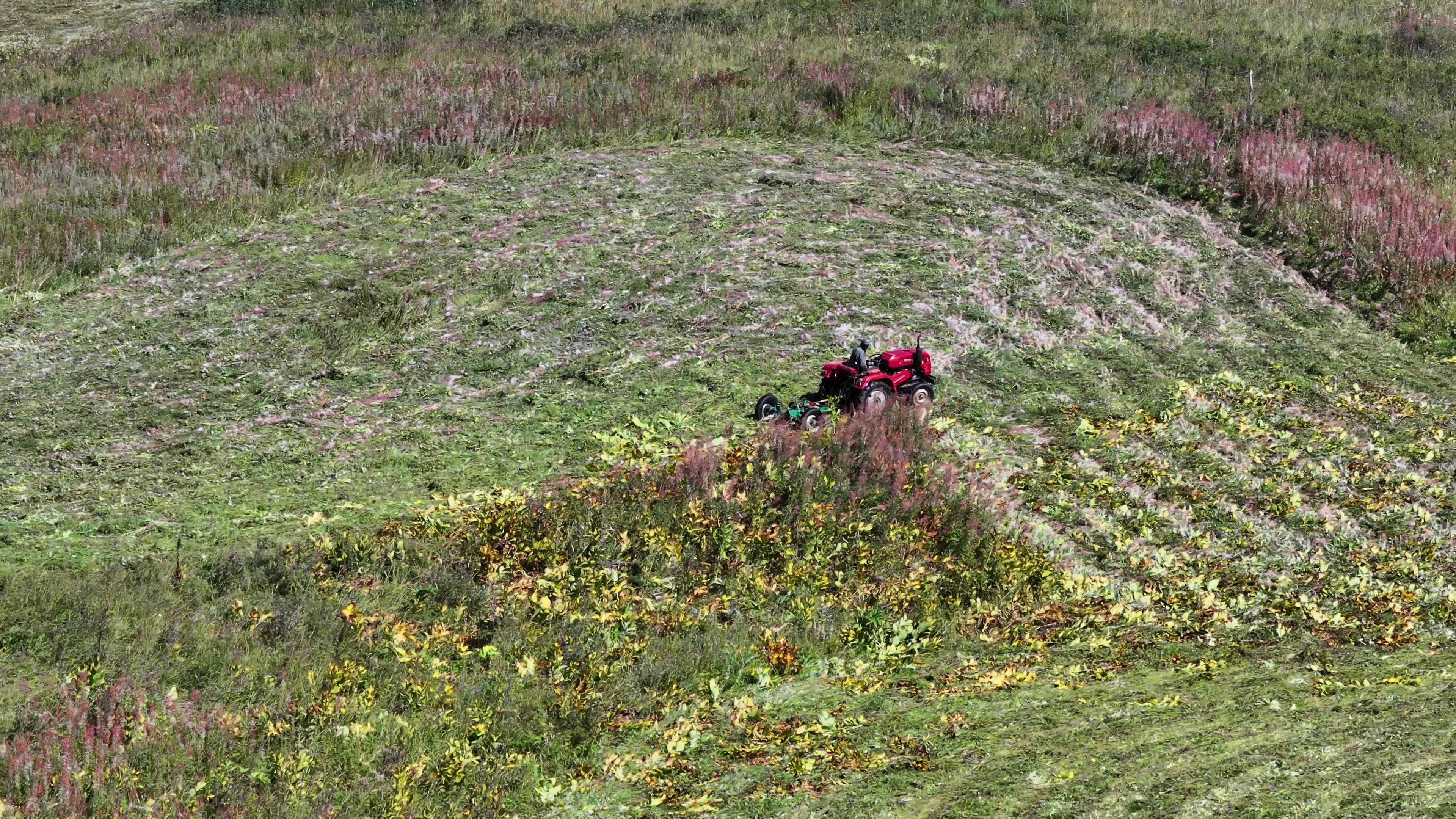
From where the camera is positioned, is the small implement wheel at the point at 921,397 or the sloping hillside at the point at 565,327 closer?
the sloping hillside at the point at 565,327

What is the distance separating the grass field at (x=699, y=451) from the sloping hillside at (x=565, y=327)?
0.24ft

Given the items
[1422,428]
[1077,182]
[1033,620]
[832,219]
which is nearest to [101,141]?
[832,219]

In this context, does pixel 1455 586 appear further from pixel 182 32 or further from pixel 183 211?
pixel 182 32

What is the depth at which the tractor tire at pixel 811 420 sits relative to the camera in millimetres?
11844

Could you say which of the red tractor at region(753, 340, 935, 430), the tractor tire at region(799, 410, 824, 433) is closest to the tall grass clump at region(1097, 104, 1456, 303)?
the red tractor at region(753, 340, 935, 430)

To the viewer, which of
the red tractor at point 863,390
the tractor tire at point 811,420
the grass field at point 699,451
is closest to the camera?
the grass field at point 699,451

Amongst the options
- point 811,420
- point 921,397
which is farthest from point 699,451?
point 921,397

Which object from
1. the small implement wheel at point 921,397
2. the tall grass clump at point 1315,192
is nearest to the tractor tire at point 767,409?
the small implement wheel at point 921,397

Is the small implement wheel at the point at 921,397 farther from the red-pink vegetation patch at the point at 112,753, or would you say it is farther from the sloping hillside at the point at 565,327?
the red-pink vegetation patch at the point at 112,753

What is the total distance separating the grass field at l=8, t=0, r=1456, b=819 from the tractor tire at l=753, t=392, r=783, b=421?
22cm

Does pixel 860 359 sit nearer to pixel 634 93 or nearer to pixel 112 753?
pixel 112 753

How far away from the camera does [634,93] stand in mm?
21828

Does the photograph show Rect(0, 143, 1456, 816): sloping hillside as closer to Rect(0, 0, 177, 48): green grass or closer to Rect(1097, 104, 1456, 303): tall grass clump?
Rect(1097, 104, 1456, 303): tall grass clump

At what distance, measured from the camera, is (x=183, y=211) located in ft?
55.4
